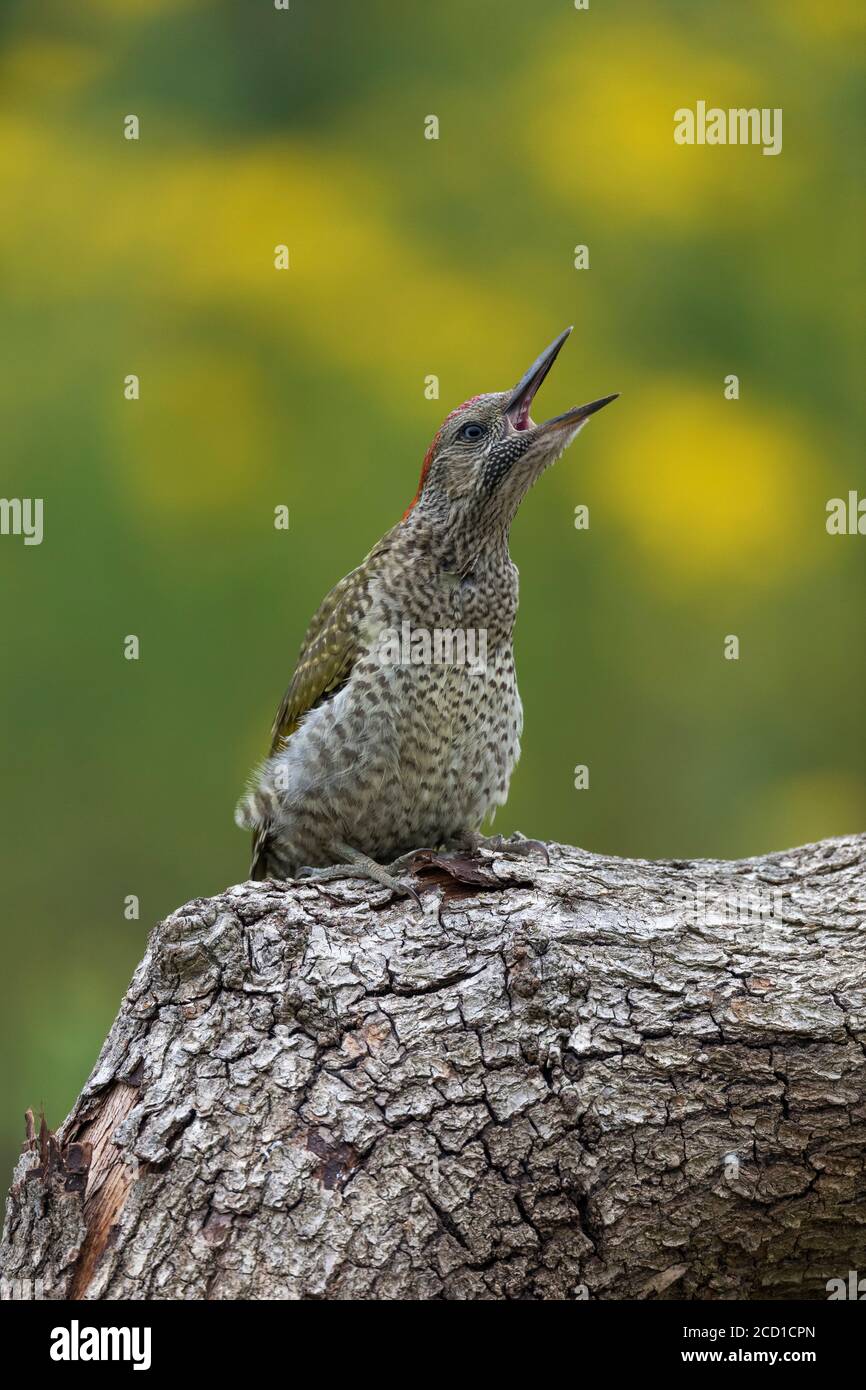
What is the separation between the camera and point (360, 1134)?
7.57 feet

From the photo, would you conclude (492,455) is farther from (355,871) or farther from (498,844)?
(355,871)

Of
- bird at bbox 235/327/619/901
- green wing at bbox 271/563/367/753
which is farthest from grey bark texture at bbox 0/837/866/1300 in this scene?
green wing at bbox 271/563/367/753

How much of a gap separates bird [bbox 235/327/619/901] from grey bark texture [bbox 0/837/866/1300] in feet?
1.57

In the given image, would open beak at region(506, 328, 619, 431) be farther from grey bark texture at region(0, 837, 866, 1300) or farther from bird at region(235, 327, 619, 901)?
grey bark texture at region(0, 837, 866, 1300)

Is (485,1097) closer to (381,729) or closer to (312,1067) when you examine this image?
(312,1067)

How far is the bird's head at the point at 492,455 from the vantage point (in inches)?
129

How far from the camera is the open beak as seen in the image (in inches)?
128

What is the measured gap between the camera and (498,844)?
3.13 meters

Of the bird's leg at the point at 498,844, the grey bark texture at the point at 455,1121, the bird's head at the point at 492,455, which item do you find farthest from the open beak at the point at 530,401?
the grey bark texture at the point at 455,1121

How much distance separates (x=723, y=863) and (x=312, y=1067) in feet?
4.06

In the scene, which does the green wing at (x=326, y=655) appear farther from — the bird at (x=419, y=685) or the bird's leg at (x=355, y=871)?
the bird's leg at (x=355, y=871)

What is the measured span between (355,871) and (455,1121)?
0.70m

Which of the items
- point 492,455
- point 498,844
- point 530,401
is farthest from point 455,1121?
point 530,401

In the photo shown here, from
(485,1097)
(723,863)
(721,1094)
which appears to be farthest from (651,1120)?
(723,863)
